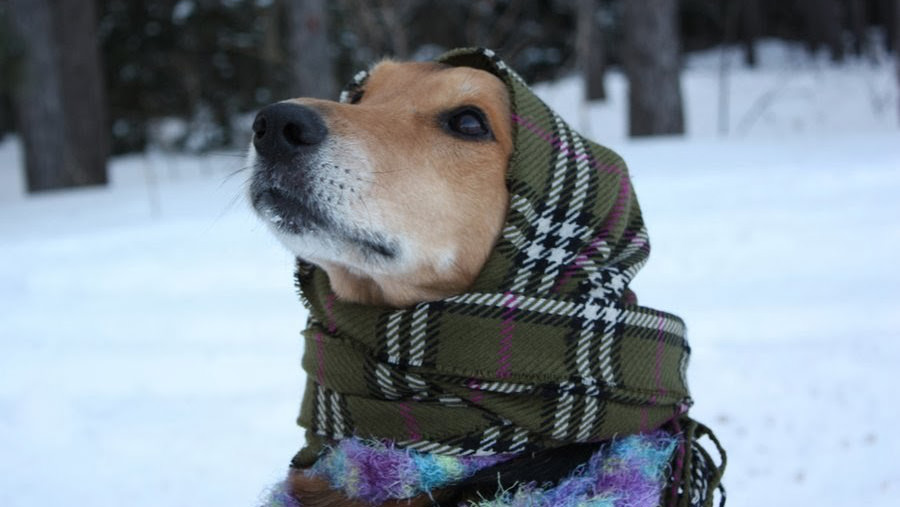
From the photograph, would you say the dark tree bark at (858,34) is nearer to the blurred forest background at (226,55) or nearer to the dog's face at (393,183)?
the blurred forest background at (226,55)

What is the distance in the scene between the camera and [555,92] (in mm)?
15867

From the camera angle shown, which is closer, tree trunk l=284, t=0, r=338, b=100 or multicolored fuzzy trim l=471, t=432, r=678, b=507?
multicolored fuzzy trim l=471, t=432, r=678, b=507

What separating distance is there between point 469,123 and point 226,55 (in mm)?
13338

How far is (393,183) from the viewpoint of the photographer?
6.71 ft

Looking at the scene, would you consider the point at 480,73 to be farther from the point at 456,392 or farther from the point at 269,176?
the point at 456,392

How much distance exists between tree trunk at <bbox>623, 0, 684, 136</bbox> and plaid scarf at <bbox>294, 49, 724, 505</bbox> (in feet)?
23.7

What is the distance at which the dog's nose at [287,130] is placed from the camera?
190cm

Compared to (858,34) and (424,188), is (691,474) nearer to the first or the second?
(424,188)

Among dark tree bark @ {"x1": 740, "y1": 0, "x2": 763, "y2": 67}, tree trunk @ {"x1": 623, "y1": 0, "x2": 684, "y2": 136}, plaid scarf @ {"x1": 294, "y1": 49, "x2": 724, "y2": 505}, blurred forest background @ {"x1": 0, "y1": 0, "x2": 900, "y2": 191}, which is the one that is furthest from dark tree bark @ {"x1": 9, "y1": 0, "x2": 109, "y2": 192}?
dark tree bark @ {"x1": 740, "y1": 0, "x2": 763, "y2": 67}

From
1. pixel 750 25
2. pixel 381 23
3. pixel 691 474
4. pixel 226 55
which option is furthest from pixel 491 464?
pixel 750 25

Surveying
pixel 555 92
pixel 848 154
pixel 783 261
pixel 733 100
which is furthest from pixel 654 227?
pixel 733 100

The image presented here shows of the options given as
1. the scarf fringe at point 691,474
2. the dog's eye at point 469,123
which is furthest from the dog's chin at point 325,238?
the scarf fringe at point 691,474

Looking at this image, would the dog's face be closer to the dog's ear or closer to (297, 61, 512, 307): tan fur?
(297, 61, 512, 307): tan fur

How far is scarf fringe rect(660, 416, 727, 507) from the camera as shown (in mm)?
2211
